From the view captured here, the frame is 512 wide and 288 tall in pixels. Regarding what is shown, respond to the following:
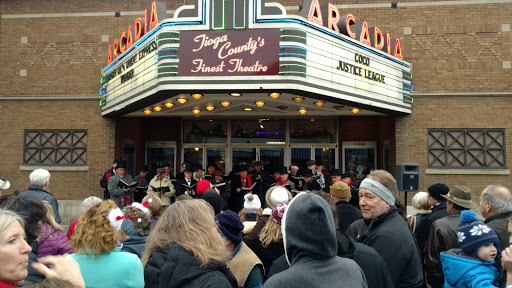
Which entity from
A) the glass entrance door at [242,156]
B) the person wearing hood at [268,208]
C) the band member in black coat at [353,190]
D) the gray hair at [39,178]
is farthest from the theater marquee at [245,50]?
the glass entrance door at [242,156]

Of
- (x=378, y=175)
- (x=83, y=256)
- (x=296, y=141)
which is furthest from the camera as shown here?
(x=296, y=141)

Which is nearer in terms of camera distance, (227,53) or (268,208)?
(268,208)

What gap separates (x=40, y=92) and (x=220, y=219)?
13.4m

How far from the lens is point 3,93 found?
1495 cm

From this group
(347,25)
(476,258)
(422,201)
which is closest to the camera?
(476,258)

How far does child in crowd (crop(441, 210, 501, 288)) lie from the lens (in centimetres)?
323

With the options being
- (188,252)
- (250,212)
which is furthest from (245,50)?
(188,252)

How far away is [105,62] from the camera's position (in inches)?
581

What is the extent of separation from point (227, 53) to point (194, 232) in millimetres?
7703

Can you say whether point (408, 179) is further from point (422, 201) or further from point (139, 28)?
point (139, 28)

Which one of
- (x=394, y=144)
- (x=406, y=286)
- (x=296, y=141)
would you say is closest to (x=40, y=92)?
(x=296, y=141)

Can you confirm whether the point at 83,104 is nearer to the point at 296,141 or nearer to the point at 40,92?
the point at 40,92

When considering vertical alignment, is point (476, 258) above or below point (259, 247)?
above

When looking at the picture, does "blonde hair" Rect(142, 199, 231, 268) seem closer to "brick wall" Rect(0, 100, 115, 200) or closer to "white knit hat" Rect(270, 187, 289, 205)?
"white knit hat" Rect(270, 187, 289, 205)
